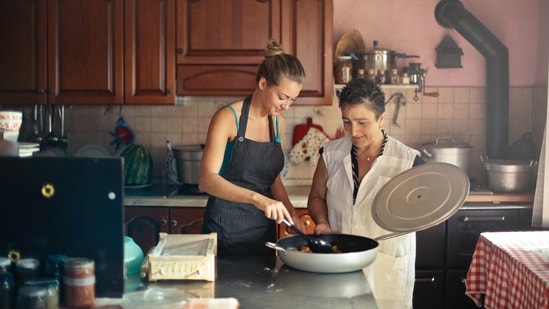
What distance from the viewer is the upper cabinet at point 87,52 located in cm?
385

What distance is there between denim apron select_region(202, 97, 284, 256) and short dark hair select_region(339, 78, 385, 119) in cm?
40

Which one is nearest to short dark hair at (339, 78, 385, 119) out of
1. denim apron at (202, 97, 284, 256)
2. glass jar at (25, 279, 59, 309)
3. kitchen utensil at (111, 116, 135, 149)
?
denim apron at (202, 97, 284, 256)

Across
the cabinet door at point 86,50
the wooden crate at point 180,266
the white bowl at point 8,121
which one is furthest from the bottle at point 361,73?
the white bowl at point 8,121

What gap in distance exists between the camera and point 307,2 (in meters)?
3.81

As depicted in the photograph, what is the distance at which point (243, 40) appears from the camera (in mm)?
3828

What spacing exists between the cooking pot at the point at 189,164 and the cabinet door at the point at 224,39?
1.18 ft

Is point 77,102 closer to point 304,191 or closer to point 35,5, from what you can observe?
point 35,5

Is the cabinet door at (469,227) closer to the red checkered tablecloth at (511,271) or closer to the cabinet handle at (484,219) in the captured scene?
the cabinet handle at (484,219)

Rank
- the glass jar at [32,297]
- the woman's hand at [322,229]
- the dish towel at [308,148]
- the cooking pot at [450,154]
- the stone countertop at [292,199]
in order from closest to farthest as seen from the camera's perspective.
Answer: the glass jar at [32,297], the woman's hand at [322,229], the stone countertop at [292,199], the cooking pot at [450,154], the dish towel at [308,148]

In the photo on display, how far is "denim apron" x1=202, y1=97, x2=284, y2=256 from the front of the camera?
8.71ft

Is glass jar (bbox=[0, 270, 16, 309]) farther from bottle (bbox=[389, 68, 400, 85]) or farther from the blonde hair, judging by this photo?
bottle (bbox=[389, 68, 400, 85])

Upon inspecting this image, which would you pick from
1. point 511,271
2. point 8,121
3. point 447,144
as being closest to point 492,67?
point 447,144

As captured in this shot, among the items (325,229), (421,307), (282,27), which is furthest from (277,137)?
(421,307)

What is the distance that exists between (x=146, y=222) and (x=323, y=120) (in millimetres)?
1268
